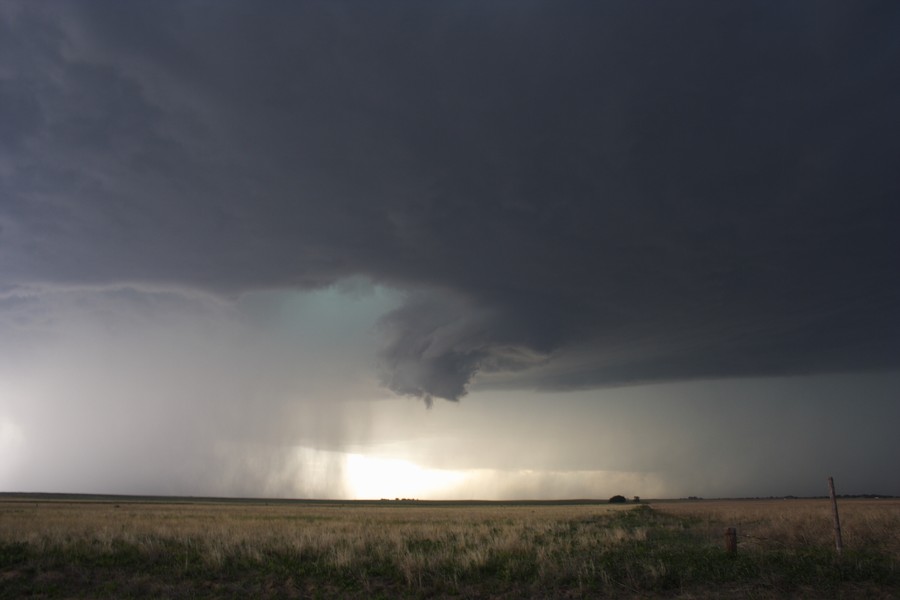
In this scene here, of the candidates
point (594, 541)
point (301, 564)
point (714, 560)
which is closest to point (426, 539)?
point (594, 541)

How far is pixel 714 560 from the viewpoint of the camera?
1619 centimetres

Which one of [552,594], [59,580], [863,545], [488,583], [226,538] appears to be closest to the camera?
[552,594]

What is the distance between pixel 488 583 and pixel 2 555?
1601cm

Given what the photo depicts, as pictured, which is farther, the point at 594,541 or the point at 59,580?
the point at 594,541

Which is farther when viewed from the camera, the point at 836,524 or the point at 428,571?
the point at 836,524

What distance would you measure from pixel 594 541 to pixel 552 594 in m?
11.9

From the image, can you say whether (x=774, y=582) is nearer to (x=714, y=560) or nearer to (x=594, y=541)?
(x=714, y=560)

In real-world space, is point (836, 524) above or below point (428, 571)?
above

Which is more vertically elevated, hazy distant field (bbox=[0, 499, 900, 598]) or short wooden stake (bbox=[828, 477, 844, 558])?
short wooden stake (bbox=[828, 477, 844, 558])

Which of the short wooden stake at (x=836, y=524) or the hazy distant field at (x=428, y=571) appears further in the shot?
the short wooden stake at (x=836, y=524)

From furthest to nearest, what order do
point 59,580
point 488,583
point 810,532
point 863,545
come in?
point 810,532 → point 863,545 → point 59,580 → point 488,583

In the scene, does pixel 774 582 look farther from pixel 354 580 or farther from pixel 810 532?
pixel 810 532

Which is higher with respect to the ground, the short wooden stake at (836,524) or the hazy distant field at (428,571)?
the short wooden stake at (836,524)

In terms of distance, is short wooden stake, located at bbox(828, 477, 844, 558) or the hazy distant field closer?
the hazy distant field
